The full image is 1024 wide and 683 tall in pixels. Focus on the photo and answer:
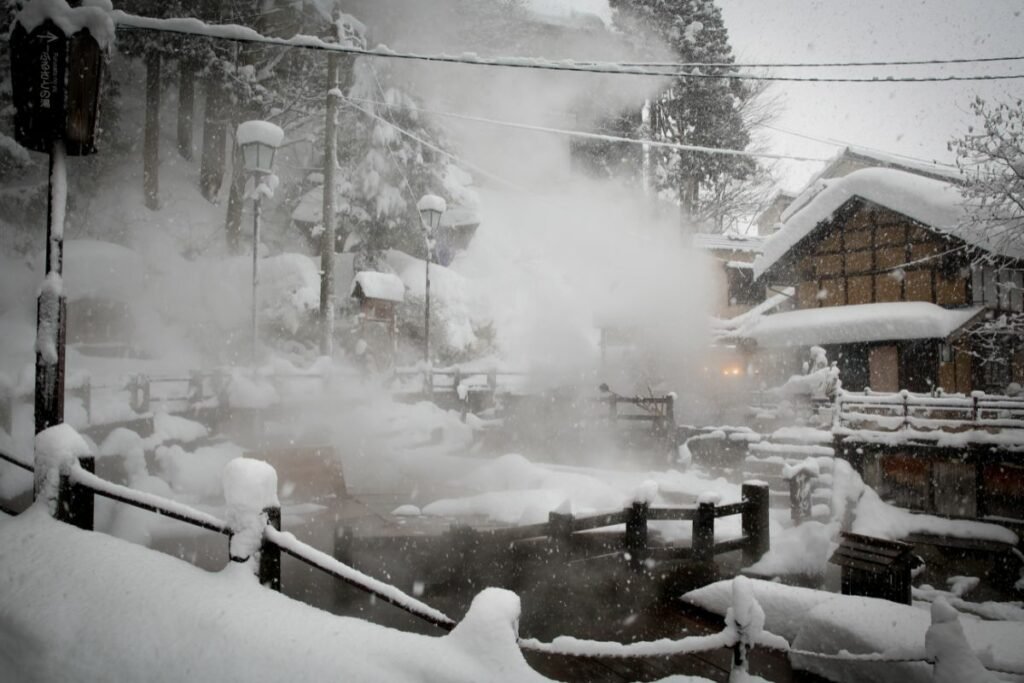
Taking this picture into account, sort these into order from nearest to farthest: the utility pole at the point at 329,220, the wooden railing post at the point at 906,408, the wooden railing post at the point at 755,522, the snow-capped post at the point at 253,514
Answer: the snow-capped post at the point at 253,514 < the wooden railing post at the point at 755,522 < the wooden railing post at the point at 906,408 < the utility pole at the point at 329,220

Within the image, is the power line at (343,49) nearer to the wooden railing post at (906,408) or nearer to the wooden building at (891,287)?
the wooden railing post at (906,408)

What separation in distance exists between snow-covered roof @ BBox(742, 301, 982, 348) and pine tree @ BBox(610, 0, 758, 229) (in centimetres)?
1321

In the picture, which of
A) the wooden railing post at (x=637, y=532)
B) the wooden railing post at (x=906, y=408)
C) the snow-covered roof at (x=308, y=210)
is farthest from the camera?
the snow-covered roof at (x=308, y=210)

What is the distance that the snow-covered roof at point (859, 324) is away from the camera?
62.3ft

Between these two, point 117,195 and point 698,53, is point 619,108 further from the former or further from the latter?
point 117,195

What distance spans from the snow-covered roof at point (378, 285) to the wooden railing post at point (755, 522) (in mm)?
15749

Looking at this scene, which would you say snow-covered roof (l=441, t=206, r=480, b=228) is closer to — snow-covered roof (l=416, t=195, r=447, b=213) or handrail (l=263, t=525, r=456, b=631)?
snow-covered roof (l=416, t=195, r=447, b=213)

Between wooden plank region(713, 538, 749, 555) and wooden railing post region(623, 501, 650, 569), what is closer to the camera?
wooden railing post region(623, 501, 650, 569)

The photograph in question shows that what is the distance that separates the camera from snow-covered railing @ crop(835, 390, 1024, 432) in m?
13.5

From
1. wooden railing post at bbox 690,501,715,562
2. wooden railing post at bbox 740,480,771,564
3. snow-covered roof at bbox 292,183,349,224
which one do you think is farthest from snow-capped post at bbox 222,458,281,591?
snow-covered roof at bbox 292,183,349,224

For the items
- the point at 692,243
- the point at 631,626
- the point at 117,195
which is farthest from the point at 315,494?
the point at 692,243

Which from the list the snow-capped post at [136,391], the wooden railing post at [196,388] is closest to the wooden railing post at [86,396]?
the snow-capped post at [136,391]

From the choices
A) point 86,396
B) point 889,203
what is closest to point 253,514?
point 86,396

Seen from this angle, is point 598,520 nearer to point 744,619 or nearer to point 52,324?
point 744,619
